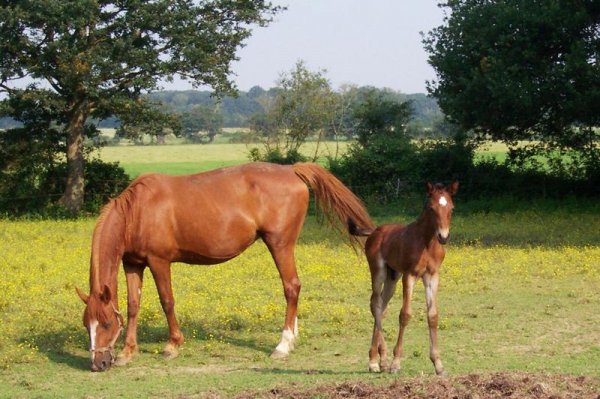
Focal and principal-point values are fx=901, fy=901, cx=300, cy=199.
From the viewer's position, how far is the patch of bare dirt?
7.31 m

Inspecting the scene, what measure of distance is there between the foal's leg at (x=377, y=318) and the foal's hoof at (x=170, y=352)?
234cm

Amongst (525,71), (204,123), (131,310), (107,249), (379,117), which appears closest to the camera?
(107,249)

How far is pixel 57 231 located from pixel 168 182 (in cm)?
1485

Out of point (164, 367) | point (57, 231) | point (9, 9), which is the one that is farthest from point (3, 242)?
point (164, 367)

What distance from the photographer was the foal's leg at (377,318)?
8844mm

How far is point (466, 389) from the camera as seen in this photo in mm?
7434

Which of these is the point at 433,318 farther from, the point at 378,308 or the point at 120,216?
the point at 120,216

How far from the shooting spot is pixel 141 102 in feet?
95.5

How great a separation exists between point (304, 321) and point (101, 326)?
10.9 feet

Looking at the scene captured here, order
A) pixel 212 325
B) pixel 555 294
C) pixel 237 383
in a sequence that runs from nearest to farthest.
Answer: pixel 237 383, pixel 212 325, pixel 555 294

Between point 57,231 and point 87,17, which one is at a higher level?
point 87,17

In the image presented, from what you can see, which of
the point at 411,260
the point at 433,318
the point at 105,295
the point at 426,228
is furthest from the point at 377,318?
the point at 105,295

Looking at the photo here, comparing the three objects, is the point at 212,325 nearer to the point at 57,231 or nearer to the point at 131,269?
the point at 131,269

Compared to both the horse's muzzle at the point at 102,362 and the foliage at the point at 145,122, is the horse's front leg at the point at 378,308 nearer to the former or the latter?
the horse's muzzle at the point at 102,362
